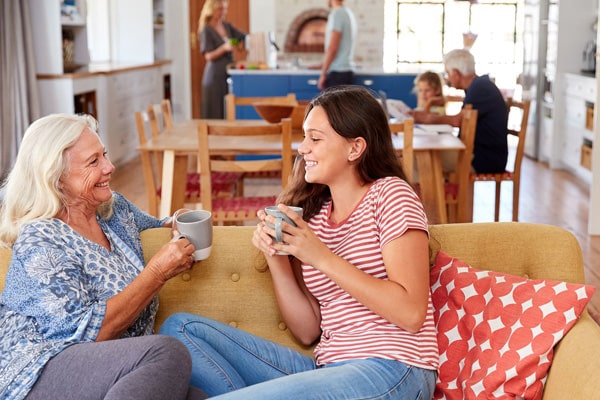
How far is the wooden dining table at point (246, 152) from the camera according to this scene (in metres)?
4.06

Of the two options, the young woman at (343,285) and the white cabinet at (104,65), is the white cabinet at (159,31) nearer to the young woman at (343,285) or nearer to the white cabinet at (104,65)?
the white cabinet at (104,65)

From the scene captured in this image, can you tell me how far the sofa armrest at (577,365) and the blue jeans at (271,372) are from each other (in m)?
0.26

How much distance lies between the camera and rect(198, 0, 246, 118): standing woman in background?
26.7 ft

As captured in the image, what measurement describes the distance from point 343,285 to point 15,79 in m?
5.35

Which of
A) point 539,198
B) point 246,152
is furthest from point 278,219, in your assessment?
point 539,198

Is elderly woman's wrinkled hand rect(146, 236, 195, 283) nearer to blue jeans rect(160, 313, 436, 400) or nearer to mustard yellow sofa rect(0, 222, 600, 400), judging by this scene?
blue jeans rect(160, 313, 436, 400)

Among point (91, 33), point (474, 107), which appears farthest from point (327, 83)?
point (91, 33)

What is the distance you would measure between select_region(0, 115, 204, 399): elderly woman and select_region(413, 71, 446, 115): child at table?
362 centimetres

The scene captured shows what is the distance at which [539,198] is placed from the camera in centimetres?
656

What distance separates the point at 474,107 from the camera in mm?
5203

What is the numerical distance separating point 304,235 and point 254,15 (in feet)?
31.3

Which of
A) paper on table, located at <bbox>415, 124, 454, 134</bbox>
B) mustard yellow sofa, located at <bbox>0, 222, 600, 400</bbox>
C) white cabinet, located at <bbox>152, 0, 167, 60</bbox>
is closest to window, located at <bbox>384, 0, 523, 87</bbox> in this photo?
white cabinet, located at <bbox>152, 0, 167, 60</bbox>

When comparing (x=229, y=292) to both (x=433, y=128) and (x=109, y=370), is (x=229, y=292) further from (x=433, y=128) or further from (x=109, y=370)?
(x=433, y=128)

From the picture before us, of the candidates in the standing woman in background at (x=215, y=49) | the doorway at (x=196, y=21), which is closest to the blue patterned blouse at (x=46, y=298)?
the standing woman in background at (x=215, y=49)
